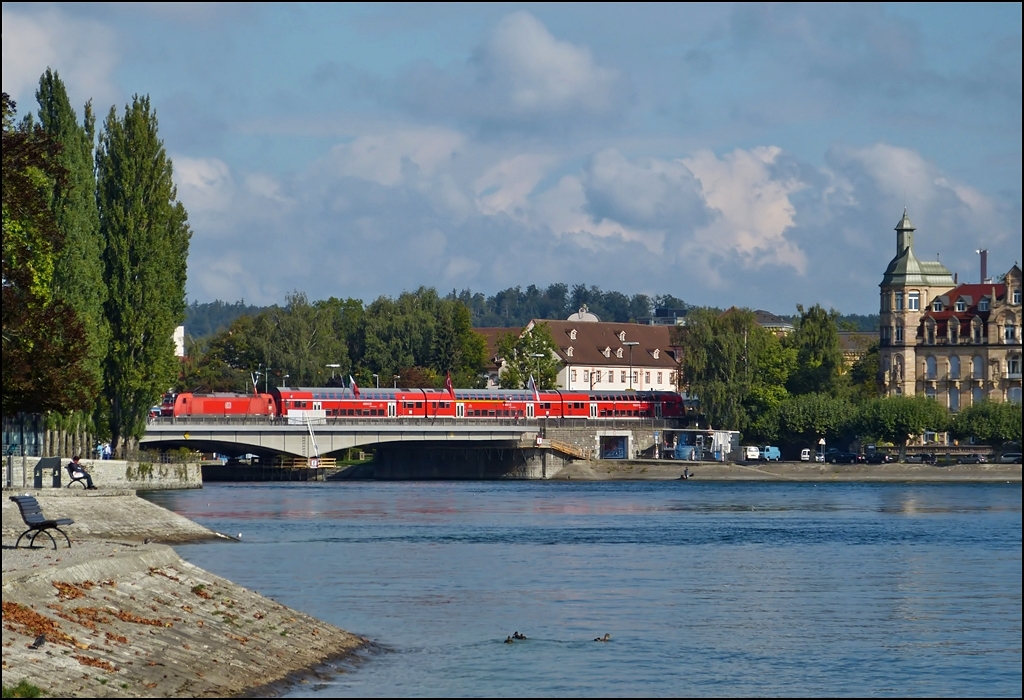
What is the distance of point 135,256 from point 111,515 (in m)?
32.1

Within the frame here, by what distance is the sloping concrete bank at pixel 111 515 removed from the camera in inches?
1745

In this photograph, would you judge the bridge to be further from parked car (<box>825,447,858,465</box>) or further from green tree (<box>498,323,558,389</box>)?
green tree (<box>498,323,558,389</box>)

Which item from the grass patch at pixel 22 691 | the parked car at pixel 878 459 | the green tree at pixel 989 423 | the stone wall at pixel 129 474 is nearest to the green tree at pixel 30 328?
the grass patch at pixel 22 691

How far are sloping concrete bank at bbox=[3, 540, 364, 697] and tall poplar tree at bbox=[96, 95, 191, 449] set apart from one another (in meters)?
47.1

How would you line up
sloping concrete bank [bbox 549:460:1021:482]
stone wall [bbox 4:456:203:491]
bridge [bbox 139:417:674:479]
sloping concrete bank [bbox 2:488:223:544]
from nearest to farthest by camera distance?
sloping concrete bank [bbox 2:488:223:544] < stone wall [bbox 4:456:203:491] < bridge [bbox 139:417:674:479] < sloping concrete bank [bbox 549:460:1021:482]

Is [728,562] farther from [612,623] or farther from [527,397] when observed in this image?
[527,397]

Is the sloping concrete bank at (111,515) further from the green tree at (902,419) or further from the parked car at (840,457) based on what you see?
the green tree at (902,419)

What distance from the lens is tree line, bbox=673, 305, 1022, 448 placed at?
124312 millimetres

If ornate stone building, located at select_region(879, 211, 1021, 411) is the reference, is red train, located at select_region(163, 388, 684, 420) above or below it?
below

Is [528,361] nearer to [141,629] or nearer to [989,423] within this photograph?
[989,423]

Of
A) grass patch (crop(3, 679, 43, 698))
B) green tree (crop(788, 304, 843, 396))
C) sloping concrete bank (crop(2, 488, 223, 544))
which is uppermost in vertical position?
green tree (crop(788, 304, 843, 396))

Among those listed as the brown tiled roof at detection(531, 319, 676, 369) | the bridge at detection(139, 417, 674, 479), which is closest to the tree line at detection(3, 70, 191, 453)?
the bridge at detection(139, 417, 674, 479)

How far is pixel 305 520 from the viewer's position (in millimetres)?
66875

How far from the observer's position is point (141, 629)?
2388 centimetres
